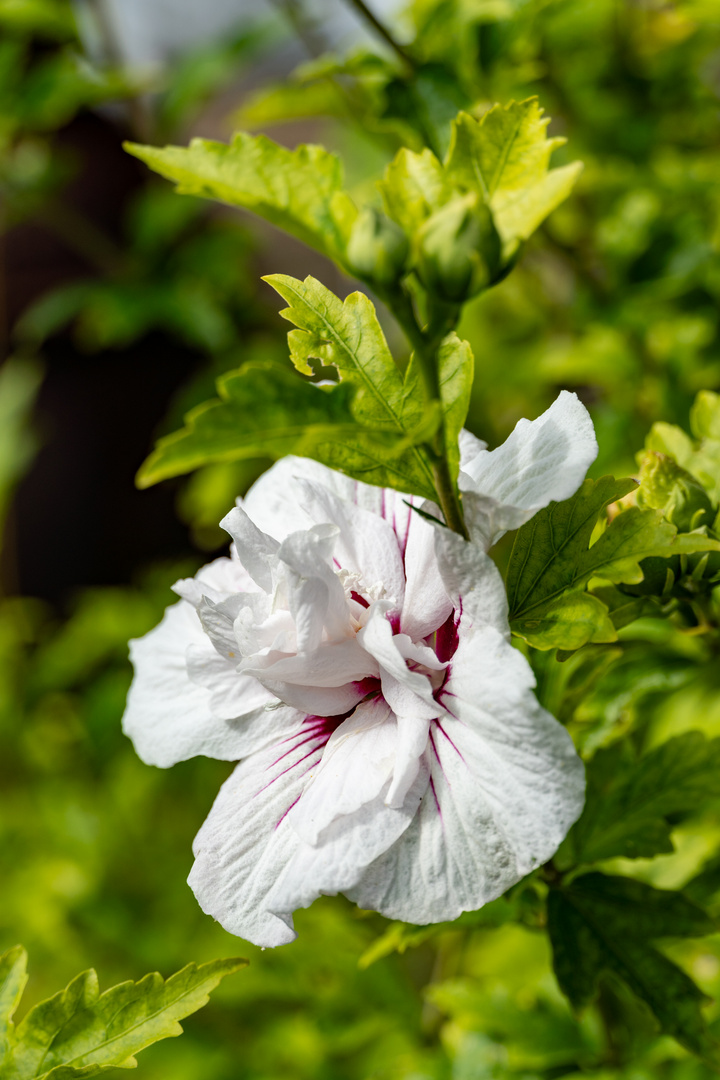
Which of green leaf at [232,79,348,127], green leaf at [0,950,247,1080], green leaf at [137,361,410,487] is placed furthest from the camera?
green leaf at [232,79,348,127]

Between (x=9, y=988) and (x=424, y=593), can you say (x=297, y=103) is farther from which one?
(x=9, y=988)

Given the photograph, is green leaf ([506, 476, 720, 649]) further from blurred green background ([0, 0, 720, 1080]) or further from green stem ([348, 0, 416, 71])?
green stem ([348, 0, 416, 71])

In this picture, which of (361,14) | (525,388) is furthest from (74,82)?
(525,388)

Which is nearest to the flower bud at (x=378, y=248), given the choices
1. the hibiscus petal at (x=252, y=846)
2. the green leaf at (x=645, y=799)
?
the hibiscus petal at (x=252, y=846)

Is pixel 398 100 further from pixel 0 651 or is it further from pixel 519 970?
pixel 0 651

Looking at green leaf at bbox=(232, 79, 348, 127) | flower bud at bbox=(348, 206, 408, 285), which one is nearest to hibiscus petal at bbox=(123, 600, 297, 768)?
flower bud at bbox=(348, 206, 408, 285)
